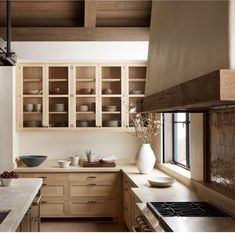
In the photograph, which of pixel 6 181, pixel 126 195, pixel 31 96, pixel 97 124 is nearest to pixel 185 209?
pixel 6 181

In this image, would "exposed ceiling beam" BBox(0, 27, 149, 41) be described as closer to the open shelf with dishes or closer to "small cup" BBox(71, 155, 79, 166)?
the open shelf with dishes

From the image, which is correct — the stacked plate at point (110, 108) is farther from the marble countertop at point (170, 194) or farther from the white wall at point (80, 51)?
the marble countertop at point (170, 194)

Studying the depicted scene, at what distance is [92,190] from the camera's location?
5.79 metres

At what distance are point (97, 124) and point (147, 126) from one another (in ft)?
2.72

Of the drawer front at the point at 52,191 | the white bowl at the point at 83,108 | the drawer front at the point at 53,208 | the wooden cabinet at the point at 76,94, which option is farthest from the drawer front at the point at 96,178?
the white bowl at the point at 83,108

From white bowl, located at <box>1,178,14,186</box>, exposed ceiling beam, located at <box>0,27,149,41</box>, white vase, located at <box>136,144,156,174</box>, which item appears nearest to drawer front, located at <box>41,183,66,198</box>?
white vase, located at <box>136,144,156,174</box>

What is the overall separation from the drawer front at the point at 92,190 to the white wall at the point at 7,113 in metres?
1.11

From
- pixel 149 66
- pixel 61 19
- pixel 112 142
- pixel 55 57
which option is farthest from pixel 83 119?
pixel 149 66

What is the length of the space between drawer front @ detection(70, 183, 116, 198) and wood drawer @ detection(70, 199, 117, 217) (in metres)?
0.09

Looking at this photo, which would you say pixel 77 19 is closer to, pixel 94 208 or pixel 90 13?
pixel 90 13

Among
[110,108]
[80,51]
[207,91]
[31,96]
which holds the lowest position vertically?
[207,91]

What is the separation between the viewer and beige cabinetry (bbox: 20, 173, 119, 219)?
5766 mm

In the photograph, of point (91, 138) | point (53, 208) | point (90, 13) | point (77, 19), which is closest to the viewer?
point (90, 13)

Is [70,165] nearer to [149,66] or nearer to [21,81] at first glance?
[21,81]
